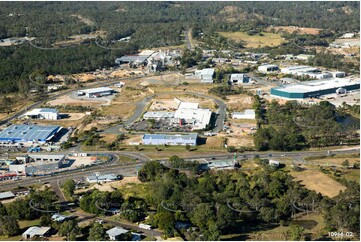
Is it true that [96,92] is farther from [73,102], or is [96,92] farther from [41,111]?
[41,111]

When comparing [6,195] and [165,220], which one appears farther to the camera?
[6,195]

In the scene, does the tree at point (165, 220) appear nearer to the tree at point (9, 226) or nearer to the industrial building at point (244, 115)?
the tree at point (9, 226)

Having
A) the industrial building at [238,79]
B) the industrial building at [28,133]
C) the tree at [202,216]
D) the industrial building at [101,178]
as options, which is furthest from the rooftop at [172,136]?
the industrial building at [238,79]

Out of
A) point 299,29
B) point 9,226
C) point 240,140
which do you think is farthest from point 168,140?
point 299,29

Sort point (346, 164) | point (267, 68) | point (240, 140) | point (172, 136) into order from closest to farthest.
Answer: point (346, 164)
point (172, 136)
point (240, 140)
point (267, 68)

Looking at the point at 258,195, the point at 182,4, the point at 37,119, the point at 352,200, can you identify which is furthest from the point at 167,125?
the point at 182,4

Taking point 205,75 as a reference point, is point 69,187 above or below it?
above

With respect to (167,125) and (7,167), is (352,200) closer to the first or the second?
(167,125)
